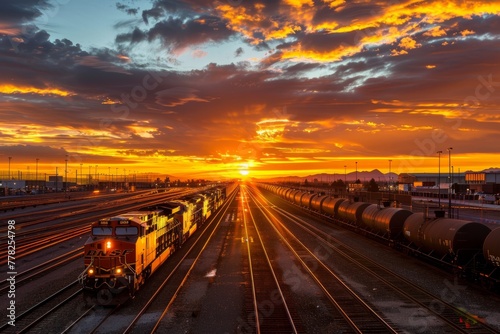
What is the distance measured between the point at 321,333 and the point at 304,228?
37442mm

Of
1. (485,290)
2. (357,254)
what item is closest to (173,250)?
(357,254)

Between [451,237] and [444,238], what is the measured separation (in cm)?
88

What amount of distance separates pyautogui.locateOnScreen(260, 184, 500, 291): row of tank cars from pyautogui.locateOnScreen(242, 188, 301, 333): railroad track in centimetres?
1046

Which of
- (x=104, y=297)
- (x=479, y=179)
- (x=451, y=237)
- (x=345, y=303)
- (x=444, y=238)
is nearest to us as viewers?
(x=104, y=297)

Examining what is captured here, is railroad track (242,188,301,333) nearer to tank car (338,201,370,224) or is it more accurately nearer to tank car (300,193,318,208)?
tank car (338,201,370,224)

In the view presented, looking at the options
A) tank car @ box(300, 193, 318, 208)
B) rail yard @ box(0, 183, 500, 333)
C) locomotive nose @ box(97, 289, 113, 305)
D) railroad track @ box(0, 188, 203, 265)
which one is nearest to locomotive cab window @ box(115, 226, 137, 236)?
rail yard @ box(0, 183, 500, 333)

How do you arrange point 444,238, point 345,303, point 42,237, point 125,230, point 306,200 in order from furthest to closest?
1. point 306,200
2. point 42,237
3. point 444,238
4. point 125,230
5. point 345,303

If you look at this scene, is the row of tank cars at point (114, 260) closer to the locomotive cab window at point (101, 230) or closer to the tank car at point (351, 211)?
the locomotive cab window at point (101, 230)

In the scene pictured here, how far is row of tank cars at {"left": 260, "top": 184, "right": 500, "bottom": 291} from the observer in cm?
2225

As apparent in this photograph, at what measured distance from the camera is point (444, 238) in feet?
84.0

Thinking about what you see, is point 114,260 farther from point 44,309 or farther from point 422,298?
point 422,298

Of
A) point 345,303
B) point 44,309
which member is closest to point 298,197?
point 345,303

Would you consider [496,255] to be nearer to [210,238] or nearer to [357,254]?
[357,254]

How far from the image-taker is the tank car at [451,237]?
2411 centimetres
